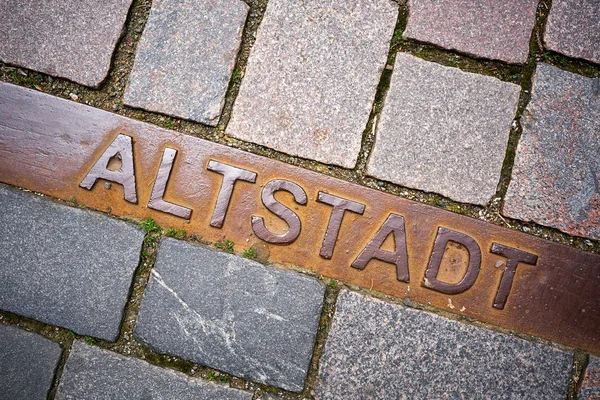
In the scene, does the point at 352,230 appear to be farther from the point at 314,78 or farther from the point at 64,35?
the point at 64,35

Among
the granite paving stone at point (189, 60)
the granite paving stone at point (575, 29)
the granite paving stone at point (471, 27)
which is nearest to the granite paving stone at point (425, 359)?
the granite paving stone at point (189, 60)

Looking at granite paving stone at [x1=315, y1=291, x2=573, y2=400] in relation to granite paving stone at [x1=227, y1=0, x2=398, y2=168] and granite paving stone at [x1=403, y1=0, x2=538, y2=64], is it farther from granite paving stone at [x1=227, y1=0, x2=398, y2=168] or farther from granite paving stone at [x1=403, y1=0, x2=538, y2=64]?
granite paving stone at [x1=403, y1=0, x2=538, y2=64]

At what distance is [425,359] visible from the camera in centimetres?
146

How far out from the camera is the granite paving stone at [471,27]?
5.06 ft

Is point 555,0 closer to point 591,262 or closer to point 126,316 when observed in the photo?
point 591,262

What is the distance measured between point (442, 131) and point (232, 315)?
3.37ft

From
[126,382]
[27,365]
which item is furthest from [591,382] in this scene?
[27,365]

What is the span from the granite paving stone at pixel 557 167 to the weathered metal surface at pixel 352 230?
113 mm

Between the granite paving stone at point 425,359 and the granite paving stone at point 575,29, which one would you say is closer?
the granite paving stone at point 425,359

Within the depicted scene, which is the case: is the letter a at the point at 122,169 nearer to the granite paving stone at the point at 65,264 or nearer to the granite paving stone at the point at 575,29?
the granite paving stone at the point at 65,264

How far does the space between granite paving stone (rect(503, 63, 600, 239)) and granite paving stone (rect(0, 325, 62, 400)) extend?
1.75m

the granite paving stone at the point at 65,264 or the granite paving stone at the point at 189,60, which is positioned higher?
the granite paving stone at the point at 189,60

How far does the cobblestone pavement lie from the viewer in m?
1.45

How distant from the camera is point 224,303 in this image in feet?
4.75
